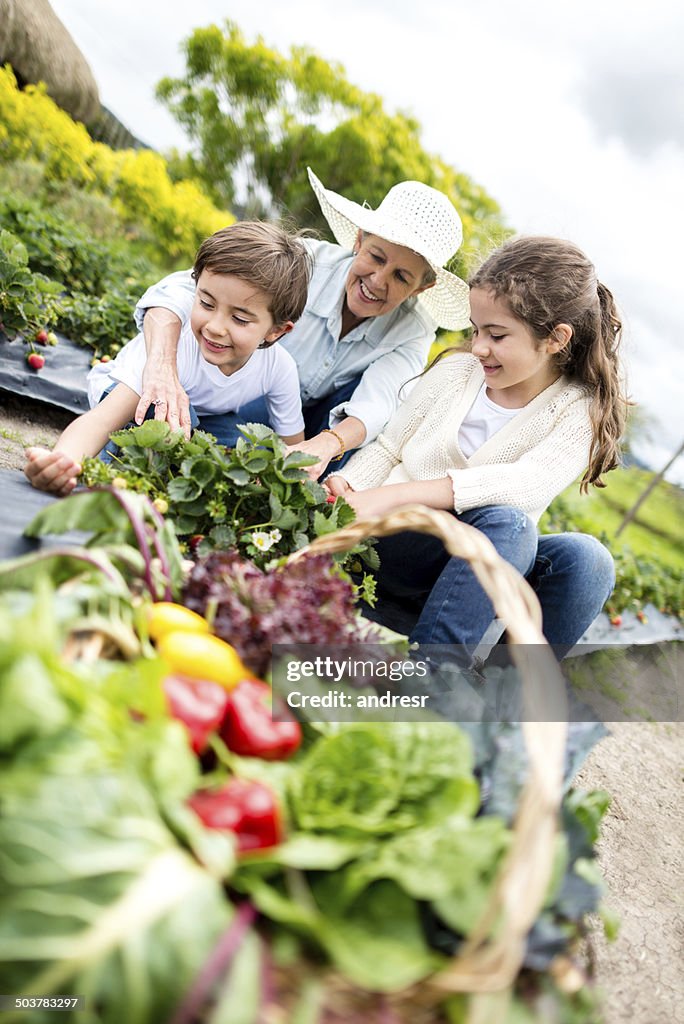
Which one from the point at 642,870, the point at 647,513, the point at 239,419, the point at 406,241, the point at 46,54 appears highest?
the point at 406,241

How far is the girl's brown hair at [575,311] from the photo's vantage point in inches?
80.8

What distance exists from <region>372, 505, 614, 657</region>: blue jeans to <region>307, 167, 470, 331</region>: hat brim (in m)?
0.93

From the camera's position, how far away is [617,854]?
7.46ft

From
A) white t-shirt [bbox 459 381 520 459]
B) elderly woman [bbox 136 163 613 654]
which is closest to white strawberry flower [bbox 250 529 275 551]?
elderly woman [bbox 136 163 613 654]

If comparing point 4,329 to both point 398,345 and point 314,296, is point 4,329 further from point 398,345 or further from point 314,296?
point 398,345

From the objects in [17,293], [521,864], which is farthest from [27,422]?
[521,864]

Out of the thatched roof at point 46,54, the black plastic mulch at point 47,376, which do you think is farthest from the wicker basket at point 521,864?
the thatched roof at point 46,54

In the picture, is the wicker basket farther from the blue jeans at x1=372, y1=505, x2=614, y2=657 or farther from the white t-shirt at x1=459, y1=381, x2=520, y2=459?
the white t-shirt at x1=459, y1=381, x2=520, y2=459

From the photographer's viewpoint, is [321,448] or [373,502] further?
[321,448]

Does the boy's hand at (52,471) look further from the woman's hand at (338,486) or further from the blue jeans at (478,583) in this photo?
the blue jeans at (478,583)

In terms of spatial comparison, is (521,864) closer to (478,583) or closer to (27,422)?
(478,583)

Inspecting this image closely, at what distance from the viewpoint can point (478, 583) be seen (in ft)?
6.24

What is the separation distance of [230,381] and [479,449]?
2.88ft

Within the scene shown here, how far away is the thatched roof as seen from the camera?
32.0ft
